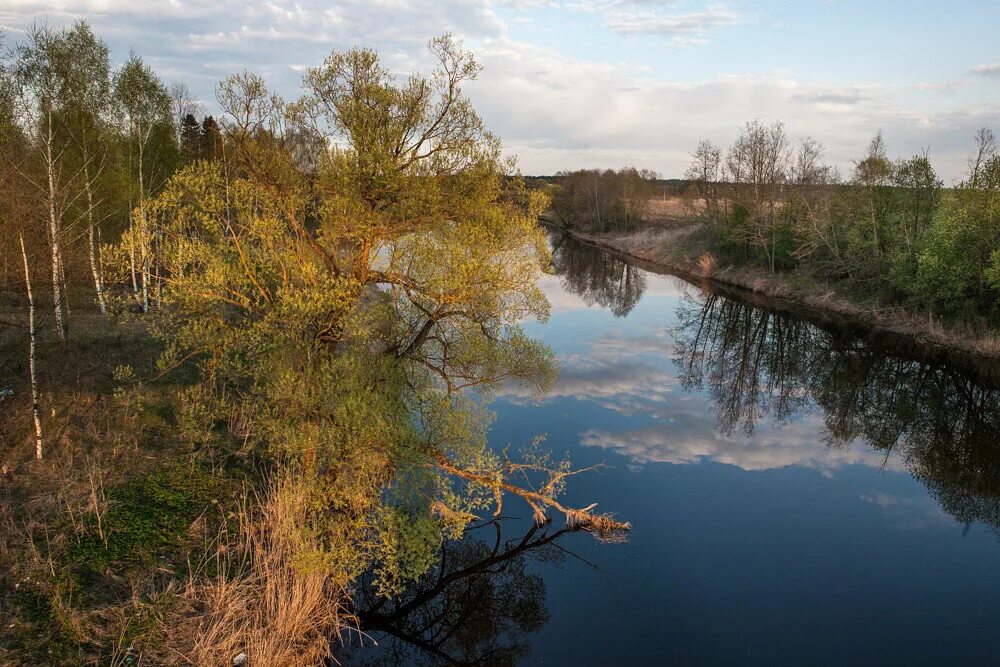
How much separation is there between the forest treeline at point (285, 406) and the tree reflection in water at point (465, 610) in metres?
0.57

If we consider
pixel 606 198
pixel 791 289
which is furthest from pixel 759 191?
pixel 606 198

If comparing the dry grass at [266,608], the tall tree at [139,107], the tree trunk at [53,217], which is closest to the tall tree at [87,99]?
the tall tree at [139,107]

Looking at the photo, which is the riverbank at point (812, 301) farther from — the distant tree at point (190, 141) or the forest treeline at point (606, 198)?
the distant tree at point (190, 141)

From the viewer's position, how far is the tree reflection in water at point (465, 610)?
37.9 feet

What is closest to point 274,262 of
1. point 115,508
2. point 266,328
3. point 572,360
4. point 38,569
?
point 266,328

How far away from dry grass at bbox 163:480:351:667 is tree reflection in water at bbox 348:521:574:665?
96cm

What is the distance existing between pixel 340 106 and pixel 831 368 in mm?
26211

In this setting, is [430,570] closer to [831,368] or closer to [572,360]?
[572,360]

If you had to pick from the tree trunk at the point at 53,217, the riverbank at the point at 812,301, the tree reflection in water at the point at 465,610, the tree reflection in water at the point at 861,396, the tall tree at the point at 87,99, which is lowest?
the tree reflection in water at the point at 465,610

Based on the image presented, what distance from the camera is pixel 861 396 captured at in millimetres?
25516

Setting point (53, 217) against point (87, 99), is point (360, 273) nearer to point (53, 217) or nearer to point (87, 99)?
point (53, 217)

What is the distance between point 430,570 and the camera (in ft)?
45.2

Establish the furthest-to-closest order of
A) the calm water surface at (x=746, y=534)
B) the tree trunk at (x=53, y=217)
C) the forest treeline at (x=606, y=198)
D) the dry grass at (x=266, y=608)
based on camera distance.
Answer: the forest treeline at (x=606, y=198), the tree trunk at (x=53, y=217), the calm water surface at (x=746, y=534), the dry grass at (x=266, y=608)

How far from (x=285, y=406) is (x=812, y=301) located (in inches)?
1449
